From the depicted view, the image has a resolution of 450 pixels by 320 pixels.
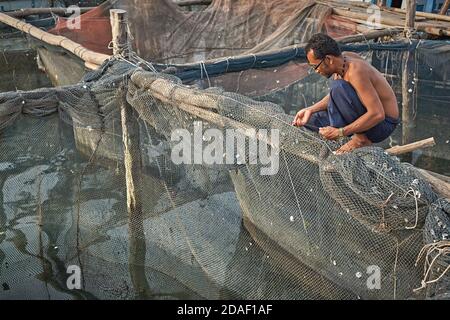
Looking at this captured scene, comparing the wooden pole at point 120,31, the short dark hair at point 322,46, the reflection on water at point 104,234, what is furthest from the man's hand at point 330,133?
the wooden pole at point 120,31

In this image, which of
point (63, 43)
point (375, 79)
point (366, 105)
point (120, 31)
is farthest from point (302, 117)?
point (63, 43)

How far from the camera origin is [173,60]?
7.80m

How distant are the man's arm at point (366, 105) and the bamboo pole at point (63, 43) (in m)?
2.59

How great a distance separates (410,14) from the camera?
21.0 feet

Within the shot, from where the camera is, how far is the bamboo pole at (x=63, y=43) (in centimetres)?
505

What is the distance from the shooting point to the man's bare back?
319 cm

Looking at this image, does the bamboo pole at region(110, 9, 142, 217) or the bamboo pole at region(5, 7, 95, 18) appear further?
the bamboo pole at region(5, 7, 95, 18)

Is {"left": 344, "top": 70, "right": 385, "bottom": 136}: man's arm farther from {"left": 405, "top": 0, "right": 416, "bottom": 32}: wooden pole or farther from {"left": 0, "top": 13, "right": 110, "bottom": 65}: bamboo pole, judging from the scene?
{"left": 405, "top": 0, "right": 416, "bottom": 32}: wooden pole

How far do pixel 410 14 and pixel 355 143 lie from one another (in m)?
4.29

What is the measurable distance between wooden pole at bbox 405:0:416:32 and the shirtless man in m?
3.51

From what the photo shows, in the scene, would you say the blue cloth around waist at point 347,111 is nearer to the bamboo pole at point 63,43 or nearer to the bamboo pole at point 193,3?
the bamboo pole at point 63,43

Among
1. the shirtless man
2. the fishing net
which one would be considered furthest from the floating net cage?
the shirtless man
